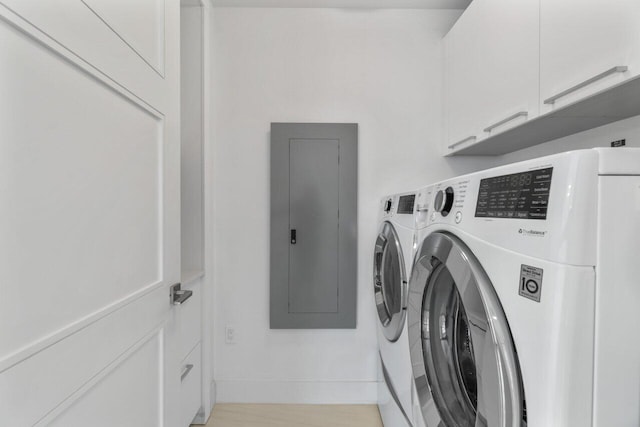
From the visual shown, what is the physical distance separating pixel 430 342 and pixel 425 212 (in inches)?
16.0

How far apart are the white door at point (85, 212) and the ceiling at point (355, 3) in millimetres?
1028

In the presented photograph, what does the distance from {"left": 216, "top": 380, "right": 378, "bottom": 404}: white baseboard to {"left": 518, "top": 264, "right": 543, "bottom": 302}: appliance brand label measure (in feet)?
5.77

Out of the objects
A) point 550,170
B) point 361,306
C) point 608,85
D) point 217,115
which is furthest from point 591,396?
point 217,115

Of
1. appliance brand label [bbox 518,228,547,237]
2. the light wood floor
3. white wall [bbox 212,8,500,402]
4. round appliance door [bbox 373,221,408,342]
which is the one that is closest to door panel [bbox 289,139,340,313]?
white wall [bbox 212,8,500,402]

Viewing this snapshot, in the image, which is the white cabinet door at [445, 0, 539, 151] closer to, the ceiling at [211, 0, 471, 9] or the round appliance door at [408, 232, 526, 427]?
the ceiling at [211, 0, 471, 9]

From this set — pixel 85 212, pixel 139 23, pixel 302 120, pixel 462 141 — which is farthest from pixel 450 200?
pixel 302 120

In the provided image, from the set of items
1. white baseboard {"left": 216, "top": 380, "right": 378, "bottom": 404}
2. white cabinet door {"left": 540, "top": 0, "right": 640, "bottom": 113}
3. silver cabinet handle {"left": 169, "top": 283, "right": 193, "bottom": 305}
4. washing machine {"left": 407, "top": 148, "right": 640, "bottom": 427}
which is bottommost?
white baseboard {"left": 216, "top": 380, "right": 378, "bottom": 404}

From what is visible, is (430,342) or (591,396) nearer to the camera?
(591,396)

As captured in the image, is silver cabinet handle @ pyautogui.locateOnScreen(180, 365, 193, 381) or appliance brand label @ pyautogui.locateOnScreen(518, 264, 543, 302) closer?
appliance brand label @ pyautogui.locateOnScreen(518, 264, 543, 302)

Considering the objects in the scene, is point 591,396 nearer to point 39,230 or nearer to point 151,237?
point 39,230

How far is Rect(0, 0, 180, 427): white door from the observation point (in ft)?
1.81

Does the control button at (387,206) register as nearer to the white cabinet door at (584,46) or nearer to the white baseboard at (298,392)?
the white cabinet door at (584,46)

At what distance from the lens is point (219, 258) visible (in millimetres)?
2072

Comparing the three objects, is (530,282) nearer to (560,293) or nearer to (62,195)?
(560,293)
